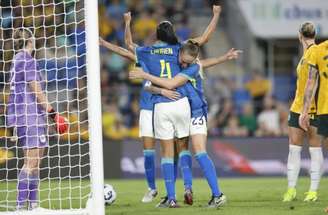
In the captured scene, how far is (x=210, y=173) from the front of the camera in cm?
998

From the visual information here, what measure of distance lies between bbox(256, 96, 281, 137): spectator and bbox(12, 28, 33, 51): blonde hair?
10.1 meters

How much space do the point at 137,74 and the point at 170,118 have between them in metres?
0.64

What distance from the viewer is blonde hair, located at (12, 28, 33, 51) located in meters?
9.66

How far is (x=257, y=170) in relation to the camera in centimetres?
1758

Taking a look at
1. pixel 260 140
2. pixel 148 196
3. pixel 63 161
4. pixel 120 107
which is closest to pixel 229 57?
pixel 148 196

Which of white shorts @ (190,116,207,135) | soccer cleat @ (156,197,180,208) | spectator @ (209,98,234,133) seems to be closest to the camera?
soccer cleat @ (156,197,180,208)

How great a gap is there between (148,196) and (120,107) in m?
8.96

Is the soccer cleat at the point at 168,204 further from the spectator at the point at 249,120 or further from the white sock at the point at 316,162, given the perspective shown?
the spectator at the point at 249,120

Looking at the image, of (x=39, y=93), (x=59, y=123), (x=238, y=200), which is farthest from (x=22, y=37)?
(x=238, y=200)

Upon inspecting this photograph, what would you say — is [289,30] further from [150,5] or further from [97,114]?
[97,114]

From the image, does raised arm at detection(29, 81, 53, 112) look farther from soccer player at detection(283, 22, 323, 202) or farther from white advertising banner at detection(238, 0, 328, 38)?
white advertising banner at detection(238, 0, 328, 38)

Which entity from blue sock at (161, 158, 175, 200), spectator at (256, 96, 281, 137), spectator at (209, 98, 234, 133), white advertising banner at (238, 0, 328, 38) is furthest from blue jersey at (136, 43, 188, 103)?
white advertising banner at (238, 0, 328, 38)

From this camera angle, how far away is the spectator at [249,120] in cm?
1947

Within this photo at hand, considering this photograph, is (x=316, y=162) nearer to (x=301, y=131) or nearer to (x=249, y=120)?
(x=301, y=131)
